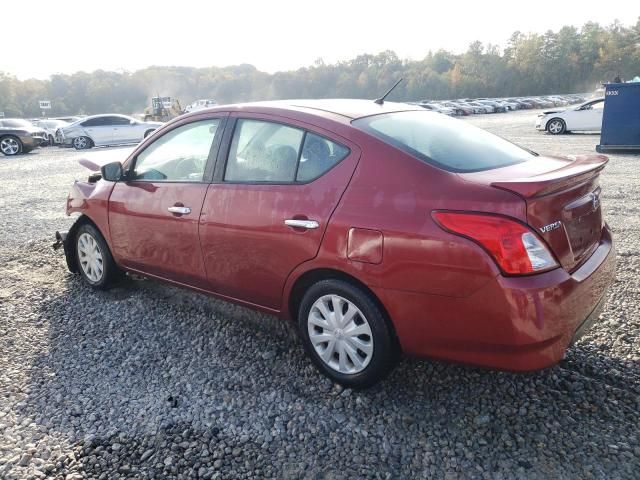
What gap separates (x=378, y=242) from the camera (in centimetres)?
268

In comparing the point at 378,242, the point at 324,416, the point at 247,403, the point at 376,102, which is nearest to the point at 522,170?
the point at 378,242

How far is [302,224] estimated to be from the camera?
9.74 ft

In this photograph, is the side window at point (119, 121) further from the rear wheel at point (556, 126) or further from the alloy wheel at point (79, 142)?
the rear wheel at point (556, 126)

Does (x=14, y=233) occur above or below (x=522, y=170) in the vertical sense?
below

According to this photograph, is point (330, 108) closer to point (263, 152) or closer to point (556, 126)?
point (263, 152)

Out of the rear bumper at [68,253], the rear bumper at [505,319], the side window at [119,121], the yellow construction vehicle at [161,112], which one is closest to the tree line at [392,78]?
the yellow construction vehicle at [161,112]

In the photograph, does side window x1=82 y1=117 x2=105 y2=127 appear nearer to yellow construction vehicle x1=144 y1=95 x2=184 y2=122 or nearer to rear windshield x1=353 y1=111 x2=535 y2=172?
yellow construction vehicle x1=144 y1=95 x2=184 y2=122

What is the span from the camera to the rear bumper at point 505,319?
7.82ft

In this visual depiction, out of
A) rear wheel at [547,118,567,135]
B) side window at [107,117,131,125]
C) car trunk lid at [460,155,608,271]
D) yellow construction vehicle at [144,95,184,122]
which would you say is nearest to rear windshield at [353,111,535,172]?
car trunk lid at [460,155,608,271]

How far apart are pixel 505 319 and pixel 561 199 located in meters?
0.68

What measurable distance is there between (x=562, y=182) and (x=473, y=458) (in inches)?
55.5

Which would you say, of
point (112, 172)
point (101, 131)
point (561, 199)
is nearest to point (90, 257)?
point (112, 172)

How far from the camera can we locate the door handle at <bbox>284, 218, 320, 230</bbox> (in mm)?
2914

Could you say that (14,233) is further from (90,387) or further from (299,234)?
(299,234)
